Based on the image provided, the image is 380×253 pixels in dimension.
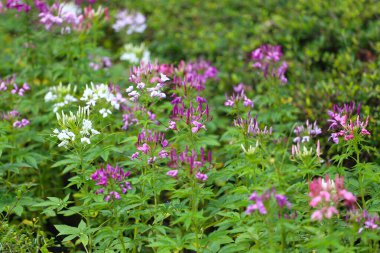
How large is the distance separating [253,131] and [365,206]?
891 mm

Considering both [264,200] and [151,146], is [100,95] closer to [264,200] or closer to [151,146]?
[151,146]

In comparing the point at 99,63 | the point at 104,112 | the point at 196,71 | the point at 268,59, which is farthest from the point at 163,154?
the point at 99,63

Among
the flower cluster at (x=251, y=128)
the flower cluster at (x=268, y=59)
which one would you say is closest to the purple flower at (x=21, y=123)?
the flower cluster at (x=251, y=128)

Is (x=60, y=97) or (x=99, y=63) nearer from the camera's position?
(x=60, y=97)

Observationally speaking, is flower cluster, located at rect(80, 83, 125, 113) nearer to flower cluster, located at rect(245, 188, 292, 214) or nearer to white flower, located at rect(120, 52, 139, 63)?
flower cluster, located at rect(245, 188, 292, 214)

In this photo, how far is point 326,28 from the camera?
7207 millimetres

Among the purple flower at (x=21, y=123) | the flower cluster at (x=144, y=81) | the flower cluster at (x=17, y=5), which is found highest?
the flower cluster at (x=17, y=5)

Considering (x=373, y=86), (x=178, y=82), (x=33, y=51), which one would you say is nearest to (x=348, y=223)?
(x=178, y=82)

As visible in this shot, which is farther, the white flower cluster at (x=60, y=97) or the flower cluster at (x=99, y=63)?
the flower cluster at (x=99, y=63)

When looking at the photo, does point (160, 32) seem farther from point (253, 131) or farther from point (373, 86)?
point (253, 131)

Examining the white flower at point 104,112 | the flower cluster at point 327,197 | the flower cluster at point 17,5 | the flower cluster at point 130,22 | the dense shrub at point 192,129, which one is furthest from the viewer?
the flower cluster at point 130,22

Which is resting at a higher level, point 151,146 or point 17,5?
point 17,5

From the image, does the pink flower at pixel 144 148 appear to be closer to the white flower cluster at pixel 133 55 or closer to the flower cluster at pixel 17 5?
the flower cluster at pixel 17 5

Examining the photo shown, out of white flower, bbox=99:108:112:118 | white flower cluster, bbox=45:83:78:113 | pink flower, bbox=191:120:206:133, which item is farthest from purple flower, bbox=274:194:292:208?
white flower cluster, bbox=45:83:78:113
